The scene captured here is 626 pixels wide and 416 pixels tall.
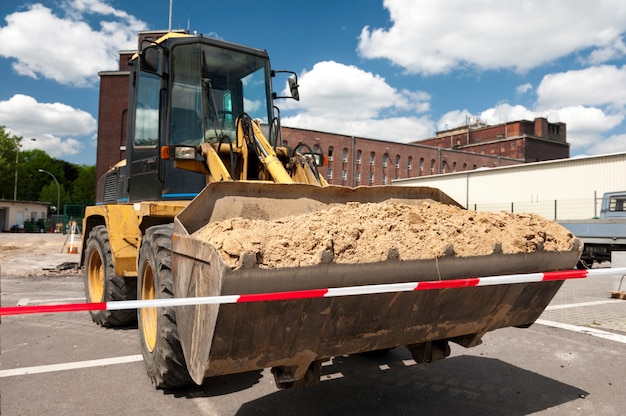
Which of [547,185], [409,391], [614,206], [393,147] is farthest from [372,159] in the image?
[409,391]

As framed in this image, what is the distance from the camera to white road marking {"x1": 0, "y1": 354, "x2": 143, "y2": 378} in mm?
4738

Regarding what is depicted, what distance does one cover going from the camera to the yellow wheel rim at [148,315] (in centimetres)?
437

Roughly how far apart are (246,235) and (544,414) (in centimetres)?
283

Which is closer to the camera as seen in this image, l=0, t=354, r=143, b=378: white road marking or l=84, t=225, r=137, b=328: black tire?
l=0, t=354, r=143, b=378: white road marking

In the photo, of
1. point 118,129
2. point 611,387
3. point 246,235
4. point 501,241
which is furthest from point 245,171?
point 118,129

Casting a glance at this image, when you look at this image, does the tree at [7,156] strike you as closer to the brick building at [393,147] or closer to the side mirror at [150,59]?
the brick building at [393,147]

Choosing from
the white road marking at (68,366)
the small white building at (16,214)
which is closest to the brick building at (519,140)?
the small white building at (16,214)

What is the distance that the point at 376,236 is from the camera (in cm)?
312

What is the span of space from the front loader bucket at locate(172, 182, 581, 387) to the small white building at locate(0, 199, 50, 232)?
52195 mm

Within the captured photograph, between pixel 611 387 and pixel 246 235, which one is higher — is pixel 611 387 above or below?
below

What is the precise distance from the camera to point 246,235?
2.85 metres

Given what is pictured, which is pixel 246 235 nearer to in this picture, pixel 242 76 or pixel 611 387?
pixel 242 76

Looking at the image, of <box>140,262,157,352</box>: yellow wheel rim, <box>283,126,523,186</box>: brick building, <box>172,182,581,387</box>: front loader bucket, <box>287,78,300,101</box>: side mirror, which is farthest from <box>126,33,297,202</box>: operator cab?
<box>283,126,523,186</box>: brick building

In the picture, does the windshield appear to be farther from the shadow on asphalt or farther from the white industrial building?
the white industrial building
